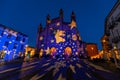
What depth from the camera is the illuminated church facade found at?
1459 inches

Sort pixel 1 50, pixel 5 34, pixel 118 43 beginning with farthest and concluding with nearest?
pixel 5 34
pixel 1 50
pixel 118 43

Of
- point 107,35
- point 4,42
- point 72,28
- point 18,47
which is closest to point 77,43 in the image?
point 72,28

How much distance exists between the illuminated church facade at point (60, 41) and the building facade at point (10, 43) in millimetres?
7442

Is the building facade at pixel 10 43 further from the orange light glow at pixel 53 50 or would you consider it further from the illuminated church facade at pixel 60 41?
the orange light glow at pixel 53 50

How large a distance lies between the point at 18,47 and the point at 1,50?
7.16 m

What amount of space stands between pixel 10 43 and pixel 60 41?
18289mm

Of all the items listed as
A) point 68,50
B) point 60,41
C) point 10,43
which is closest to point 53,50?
point 60,41

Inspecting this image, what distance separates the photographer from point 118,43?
859 inches

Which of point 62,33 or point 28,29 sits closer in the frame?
point 62,33

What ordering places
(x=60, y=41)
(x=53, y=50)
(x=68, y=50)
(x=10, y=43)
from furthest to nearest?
(x=53, y=50)
(x=60, y=41)
(x=68, y=50)
(x=10, y=43)

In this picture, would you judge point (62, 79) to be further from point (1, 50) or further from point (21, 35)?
point (21, 35)

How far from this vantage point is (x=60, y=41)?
128 feet

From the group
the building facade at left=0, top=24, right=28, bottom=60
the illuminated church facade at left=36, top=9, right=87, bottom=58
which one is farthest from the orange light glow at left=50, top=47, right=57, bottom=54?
the building facade at left=0, top=24, right=28, bottom=60

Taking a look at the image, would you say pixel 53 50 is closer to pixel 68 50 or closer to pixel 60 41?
pixel 60 41
